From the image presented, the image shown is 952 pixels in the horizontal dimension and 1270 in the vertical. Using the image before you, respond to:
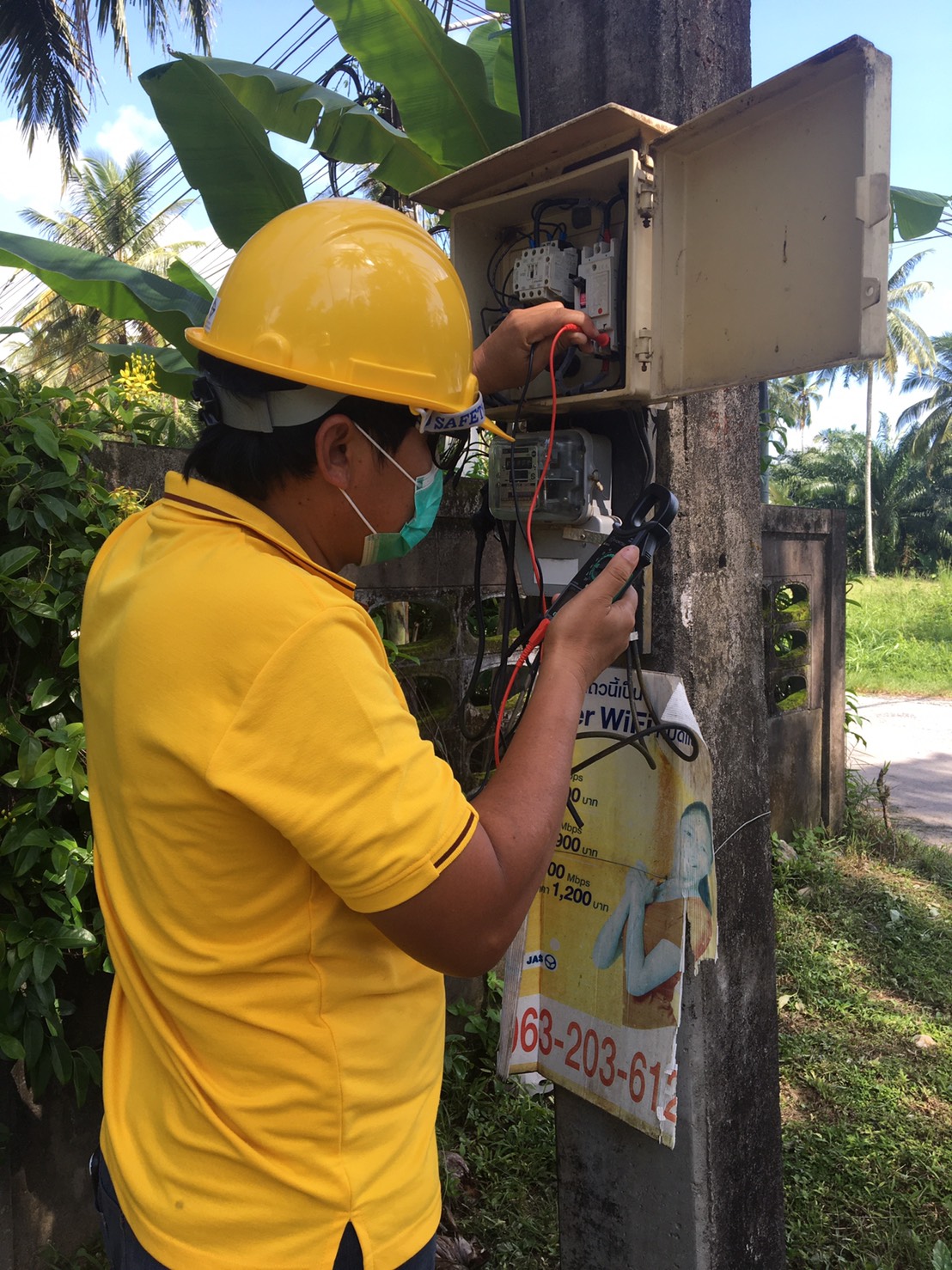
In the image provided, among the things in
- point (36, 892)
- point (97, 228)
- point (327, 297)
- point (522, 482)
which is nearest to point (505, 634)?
point (522, 482)

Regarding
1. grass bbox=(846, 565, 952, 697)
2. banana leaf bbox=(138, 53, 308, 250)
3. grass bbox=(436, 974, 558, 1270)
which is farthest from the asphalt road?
banana leaf bbox=(138, 53, 308, 250)

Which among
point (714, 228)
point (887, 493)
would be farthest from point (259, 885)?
point (887, 493)

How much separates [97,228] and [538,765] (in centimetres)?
2575

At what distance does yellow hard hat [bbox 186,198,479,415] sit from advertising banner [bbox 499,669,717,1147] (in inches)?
29.4

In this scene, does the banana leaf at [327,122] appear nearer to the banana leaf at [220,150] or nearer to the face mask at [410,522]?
the banana leaf at [220,150]

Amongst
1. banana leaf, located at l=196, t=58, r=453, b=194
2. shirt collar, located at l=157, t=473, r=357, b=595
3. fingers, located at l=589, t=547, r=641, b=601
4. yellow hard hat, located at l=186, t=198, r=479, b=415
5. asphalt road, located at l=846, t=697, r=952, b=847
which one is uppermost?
banana leaf, located at l=196, t=58, r=453, b=194

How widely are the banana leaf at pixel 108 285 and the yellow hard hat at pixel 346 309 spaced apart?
1930 mm

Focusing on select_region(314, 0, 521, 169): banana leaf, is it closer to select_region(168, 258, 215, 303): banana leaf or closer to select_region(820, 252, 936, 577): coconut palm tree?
select_region(168, 258, 215, 303): banana leaf

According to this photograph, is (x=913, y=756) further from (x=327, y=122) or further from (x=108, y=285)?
(x=108, y=285)

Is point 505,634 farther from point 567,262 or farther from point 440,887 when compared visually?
point 440,887

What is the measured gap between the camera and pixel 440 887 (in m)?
0.96

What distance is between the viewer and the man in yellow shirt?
944mm

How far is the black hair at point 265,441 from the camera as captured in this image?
44.8 inches

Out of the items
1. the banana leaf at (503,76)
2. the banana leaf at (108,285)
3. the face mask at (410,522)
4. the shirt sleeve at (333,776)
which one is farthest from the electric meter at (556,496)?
the banana leaf at (503,76)
